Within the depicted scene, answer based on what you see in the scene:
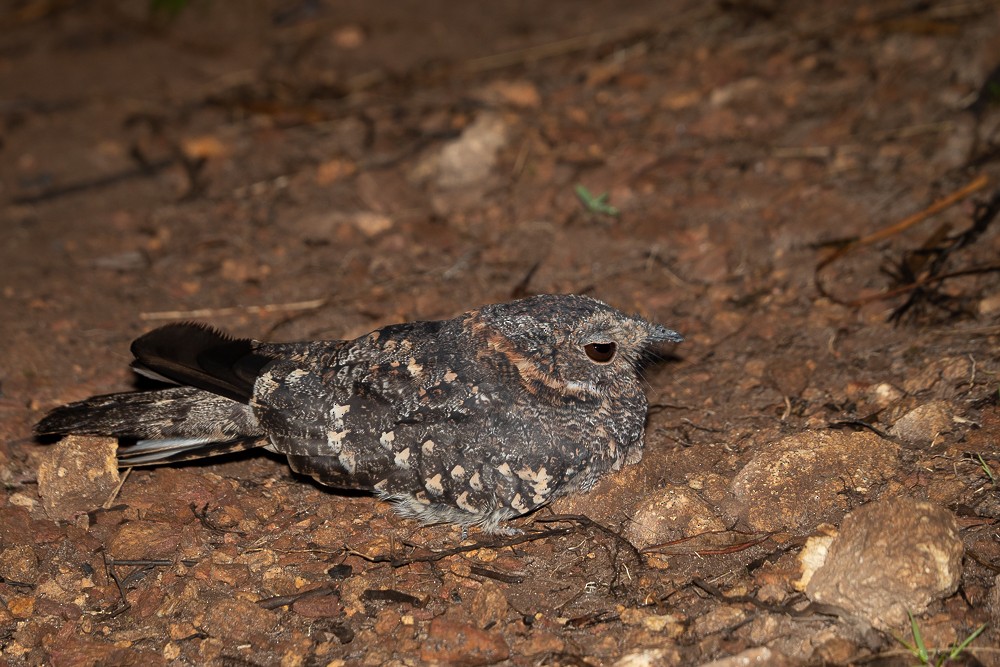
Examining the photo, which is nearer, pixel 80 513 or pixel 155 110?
pixel 80 513

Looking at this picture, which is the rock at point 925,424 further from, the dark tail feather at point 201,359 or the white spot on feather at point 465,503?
the dark tail feather at point 201,359

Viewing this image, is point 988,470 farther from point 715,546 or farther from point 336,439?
point 336,439

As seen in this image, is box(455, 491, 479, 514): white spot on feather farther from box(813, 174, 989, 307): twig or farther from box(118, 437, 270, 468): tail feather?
box(813, 174, 989, 307): twig

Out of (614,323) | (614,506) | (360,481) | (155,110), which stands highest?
(155,110)

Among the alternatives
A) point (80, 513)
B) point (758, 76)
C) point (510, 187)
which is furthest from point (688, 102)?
point (80, 513)

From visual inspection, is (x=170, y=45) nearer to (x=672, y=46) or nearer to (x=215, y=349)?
(x=672, y=46)

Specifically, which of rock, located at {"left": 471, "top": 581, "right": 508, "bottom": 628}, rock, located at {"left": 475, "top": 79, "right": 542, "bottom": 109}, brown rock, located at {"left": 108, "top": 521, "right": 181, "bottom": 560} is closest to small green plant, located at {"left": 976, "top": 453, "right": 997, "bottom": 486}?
rock, located at {"left": 471, "top": 581, "right": 508, "bottom": 628}

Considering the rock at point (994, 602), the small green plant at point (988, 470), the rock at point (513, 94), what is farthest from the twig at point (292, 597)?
the rock at point (513, 94)
